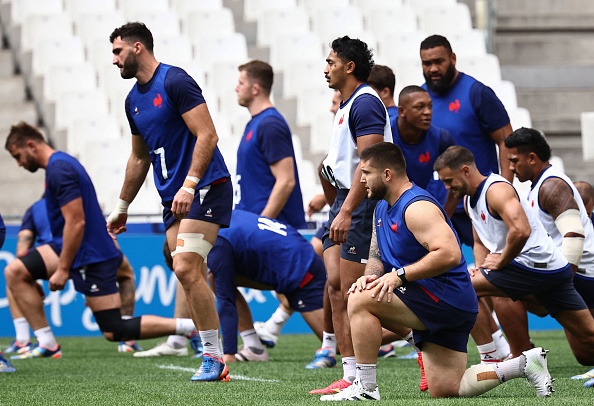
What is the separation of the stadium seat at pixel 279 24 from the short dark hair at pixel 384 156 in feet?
37.4

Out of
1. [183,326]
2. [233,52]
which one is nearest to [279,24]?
[233,52]

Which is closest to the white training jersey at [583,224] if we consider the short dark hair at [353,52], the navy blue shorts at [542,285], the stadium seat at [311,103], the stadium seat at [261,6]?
the navy blue shorts at [542,285]

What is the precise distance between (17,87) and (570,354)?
9.99 m

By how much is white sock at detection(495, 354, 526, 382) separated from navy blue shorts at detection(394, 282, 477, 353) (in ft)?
0.87

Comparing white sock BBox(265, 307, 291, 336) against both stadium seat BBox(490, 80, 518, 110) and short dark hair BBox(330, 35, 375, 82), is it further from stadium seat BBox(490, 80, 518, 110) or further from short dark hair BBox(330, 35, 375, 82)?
stadium seat BBox(490, 80, 518, 110)

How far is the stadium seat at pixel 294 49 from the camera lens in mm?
17031

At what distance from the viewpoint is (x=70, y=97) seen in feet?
52.4

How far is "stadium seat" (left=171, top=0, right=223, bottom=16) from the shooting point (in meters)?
18.0

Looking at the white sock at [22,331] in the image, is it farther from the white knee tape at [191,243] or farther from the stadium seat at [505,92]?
the stadium seat at [505,92]

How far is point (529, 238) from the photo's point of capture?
7762mm

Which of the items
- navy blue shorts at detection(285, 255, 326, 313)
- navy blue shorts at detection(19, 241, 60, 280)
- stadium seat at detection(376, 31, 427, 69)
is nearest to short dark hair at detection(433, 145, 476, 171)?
navy blue shorts at detection(285, 255, 326, 313)

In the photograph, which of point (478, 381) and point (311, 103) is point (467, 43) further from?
point (478, 381)

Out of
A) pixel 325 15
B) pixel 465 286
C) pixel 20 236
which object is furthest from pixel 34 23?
pixel 465 286

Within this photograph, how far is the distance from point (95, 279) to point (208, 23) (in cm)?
829
